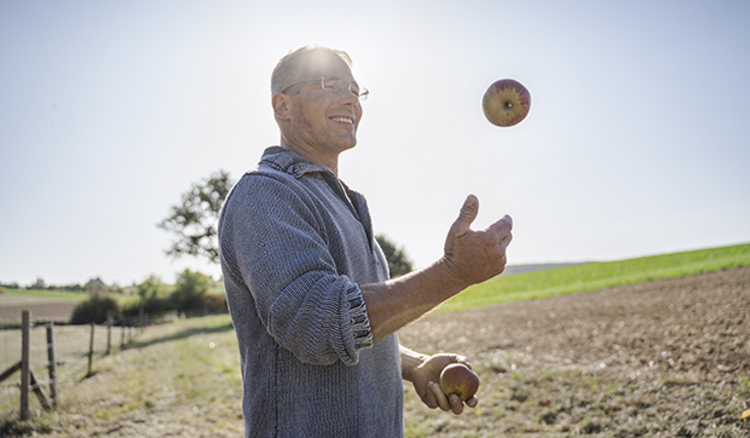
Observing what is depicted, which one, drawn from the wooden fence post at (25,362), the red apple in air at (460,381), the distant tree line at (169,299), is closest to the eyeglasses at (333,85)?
the red apple in air at (460,381)

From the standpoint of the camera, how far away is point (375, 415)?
Result: 1699mm

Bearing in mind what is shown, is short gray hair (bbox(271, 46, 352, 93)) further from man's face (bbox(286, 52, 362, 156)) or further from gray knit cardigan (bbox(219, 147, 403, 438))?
gray knit cardigan (bbox(219, 147, 403, 438))

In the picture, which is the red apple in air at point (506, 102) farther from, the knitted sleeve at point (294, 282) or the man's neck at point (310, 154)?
the knitted sleeve at point (294, 282)

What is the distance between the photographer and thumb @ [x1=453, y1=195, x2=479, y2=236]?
134 centimetres

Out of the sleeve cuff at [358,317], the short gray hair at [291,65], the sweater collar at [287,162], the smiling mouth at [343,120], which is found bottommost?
the sleeve cuff at [358,317]

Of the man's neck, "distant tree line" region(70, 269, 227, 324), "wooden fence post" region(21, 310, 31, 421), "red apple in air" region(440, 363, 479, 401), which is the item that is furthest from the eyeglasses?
"distant tree line" region(70, 269, 227, 324)

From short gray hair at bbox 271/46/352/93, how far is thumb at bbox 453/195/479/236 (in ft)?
3.68

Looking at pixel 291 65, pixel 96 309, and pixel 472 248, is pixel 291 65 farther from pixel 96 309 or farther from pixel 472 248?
pixel 96 309

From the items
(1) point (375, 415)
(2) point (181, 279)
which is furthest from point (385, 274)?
(2) point (181, 279)

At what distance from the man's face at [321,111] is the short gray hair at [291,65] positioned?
0.03m

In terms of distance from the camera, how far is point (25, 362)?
725cm

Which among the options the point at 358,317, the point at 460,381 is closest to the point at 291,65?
the point at 358,317

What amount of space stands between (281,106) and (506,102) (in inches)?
45.0

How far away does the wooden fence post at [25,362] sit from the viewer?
702cm
